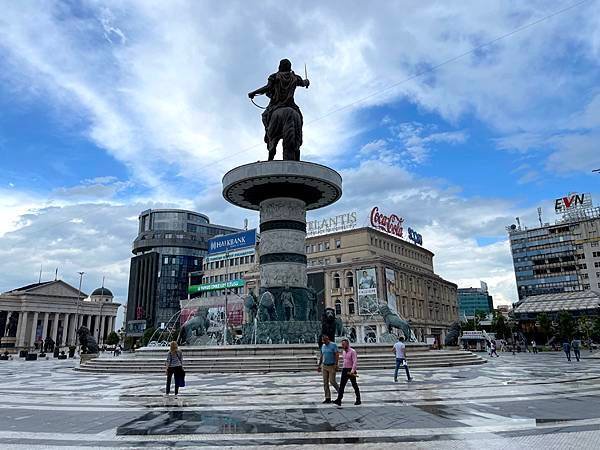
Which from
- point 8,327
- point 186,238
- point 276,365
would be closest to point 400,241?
point 186,238

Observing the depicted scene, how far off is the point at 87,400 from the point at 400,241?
7887 cm

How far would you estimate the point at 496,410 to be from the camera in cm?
1013

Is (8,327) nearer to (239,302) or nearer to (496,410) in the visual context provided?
(239,302)

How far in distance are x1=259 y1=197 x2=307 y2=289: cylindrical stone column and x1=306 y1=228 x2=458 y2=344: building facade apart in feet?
130

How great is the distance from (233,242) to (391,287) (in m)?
39.2

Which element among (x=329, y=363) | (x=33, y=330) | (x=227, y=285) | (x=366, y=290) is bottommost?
(x=329, y=363)

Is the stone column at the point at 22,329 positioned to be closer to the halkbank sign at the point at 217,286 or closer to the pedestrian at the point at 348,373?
the halkbank sign at the point at 217,286

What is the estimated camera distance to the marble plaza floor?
7402 mm

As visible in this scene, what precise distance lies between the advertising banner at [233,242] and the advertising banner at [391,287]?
31.7 m

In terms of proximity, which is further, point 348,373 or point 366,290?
point 366,290

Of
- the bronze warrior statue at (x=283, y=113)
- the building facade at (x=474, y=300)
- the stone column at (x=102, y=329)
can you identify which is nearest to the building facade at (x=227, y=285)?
the stone column at (x=102, y=329)

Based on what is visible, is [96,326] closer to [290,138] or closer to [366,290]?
[366,290]

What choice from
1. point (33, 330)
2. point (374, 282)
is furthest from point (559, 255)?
point (33, 330)

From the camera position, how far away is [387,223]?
272ft
